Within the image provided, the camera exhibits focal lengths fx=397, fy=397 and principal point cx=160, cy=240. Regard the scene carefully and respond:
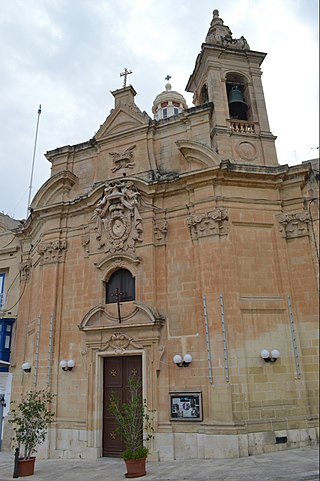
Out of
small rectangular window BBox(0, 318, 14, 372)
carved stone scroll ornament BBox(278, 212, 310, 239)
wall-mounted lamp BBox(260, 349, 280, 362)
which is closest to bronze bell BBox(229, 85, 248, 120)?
carved stone scroll ornament BBox(278, 212, 310, 239)

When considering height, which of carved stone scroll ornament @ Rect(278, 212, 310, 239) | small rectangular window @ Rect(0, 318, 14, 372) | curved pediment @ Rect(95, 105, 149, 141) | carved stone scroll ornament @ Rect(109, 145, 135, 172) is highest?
curved pediment @ Rect(95, 105, 149, 141)

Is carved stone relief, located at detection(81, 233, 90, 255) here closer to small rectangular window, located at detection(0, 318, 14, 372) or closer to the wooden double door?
the wooden double door

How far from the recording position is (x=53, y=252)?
589 inches

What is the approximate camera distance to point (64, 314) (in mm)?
14188

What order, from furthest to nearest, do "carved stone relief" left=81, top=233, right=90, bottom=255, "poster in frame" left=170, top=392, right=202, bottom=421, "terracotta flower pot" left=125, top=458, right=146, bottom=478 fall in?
"carved stone relief" left=81, top=233, right=90, bottom=255 < "poster in frame" left=170, top=392, right=202, bottom=421 < "terracotta flower pot" left=125, top=458, right=146, bottom=478

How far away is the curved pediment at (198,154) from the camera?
42.7 feet

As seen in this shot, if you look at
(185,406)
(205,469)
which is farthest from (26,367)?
(205,469)

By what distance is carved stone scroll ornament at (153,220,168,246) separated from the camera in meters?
13.5

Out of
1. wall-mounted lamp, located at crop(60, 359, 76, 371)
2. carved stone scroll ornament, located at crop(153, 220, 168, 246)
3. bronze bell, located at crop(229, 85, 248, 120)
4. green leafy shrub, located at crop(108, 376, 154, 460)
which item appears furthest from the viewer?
bronze bell, located at crop(229, 85, 248, 120)

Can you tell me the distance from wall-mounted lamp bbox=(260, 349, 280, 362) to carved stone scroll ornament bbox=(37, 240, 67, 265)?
7927 mm

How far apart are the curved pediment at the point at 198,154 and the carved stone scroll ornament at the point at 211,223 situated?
162 cm

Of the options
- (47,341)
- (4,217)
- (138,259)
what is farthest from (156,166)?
(4,217)

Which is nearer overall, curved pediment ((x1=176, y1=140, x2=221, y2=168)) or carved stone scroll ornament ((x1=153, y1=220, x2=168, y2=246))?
curved pediment ((x1=176, y1=140, x2=221, y2=168))

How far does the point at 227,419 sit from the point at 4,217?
1503 cm
